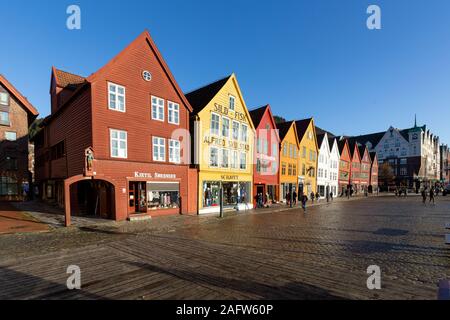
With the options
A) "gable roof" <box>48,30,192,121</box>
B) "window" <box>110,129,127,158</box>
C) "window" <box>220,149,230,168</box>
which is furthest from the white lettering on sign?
"gable roof" <box>48,30,192,121</box>

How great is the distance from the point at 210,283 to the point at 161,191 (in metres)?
13.3

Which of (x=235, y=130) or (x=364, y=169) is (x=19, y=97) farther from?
(x=364, y=169)

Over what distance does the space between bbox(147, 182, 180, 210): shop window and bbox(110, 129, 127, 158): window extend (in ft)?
10.0

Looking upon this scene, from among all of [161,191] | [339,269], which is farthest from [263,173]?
[339,269]

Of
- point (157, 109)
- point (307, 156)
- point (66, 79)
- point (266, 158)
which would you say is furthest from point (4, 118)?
point (307, 156)

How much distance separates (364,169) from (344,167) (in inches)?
546

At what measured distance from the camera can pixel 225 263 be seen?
7223mm

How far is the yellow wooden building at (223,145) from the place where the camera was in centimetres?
2102

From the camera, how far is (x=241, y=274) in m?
6.32

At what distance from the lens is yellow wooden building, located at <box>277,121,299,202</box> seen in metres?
32.0

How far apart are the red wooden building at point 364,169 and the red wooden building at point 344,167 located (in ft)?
27.5

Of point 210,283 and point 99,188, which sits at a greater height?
point 99,188
